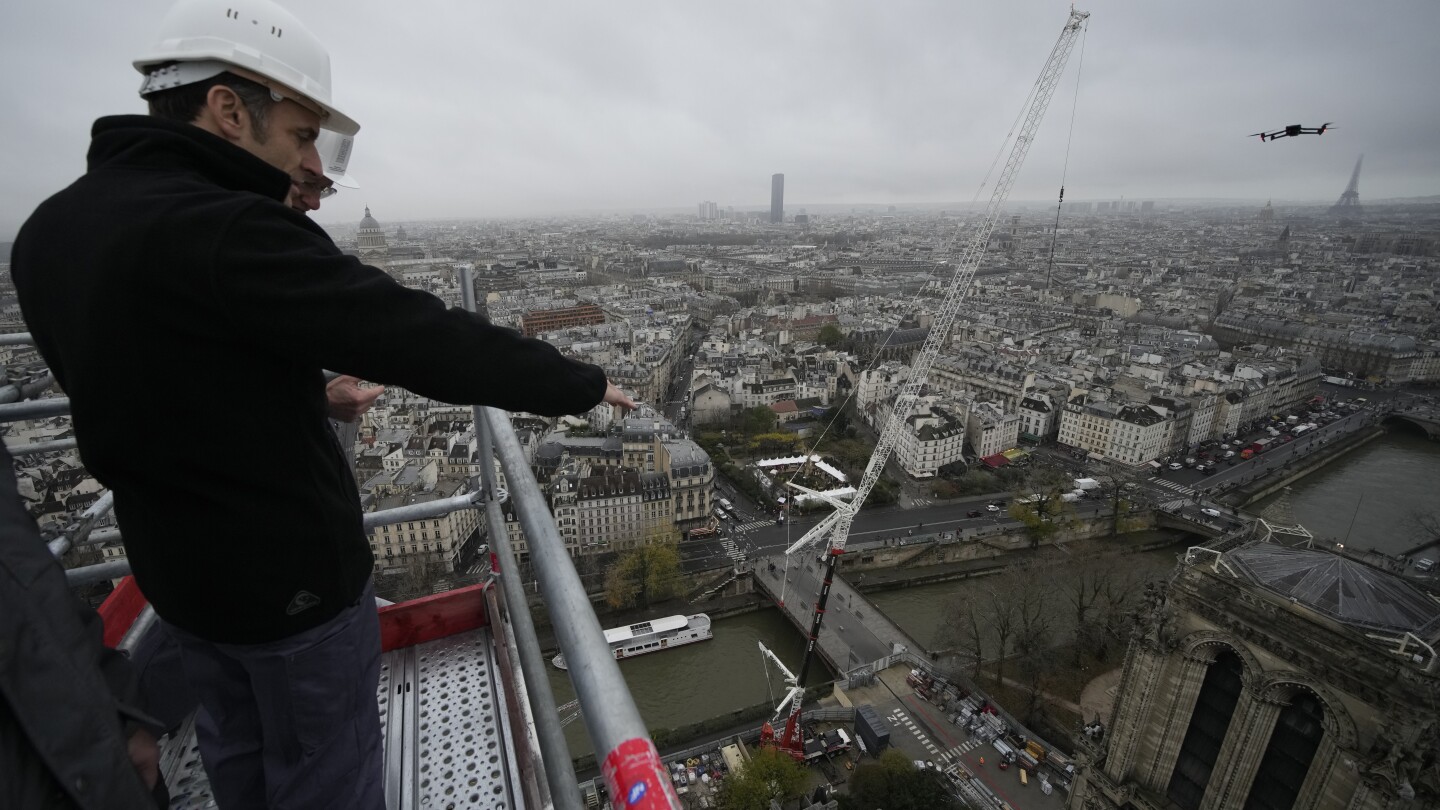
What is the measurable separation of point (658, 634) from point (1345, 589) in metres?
8.47

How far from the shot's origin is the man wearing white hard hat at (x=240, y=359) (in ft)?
2.10

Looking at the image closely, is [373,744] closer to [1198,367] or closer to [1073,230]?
[1198,367]

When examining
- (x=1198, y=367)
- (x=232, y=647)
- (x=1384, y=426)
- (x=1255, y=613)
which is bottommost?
(x=1384, y=426)

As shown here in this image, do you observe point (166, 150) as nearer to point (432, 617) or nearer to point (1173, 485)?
point (432, 617)

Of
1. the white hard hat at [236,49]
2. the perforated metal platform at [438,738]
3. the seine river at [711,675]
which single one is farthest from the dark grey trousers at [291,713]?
the seine river at [711,675]

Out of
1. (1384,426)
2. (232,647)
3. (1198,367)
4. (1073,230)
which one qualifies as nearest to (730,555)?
(232,647)

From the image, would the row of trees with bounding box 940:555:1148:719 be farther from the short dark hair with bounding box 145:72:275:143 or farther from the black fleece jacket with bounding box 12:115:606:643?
the short dark hair with bounding box 145:72:275:143

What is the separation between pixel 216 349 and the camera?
27.1 inches

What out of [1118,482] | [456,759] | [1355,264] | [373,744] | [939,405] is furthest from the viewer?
[1355,264]

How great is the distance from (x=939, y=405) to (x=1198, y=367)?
10580 millimetres

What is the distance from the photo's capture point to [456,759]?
1644mm

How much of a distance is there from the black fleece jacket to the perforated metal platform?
3.07 feet

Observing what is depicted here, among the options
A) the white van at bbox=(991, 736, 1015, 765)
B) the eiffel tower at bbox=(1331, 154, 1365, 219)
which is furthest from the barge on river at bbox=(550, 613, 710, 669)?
the eiffel tower at bbox=(1331, 154, 1365, 219)

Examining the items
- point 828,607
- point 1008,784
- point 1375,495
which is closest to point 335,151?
point 1008,784
